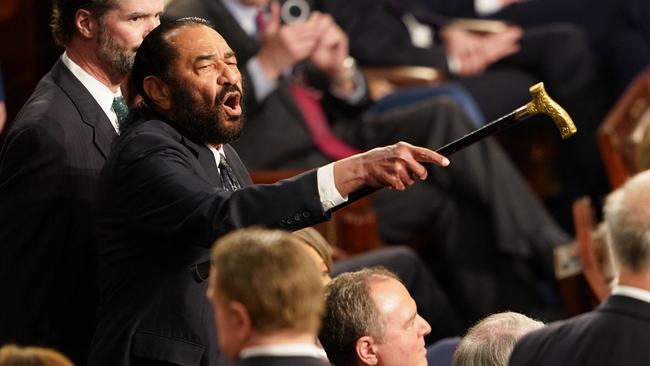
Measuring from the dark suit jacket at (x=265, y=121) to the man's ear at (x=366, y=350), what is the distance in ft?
6.27

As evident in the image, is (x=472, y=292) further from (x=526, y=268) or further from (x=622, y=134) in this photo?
(x=622, y=134)

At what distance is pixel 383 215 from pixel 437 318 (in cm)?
62

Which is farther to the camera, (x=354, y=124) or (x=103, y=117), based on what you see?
(x=354, y=124)

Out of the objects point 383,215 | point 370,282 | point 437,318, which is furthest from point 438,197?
point 370,282

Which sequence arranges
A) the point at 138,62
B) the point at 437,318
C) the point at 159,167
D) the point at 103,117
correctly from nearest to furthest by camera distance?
the point at 159,167 → the point at 138,62 → the point at 103,117 → the point at 437,318

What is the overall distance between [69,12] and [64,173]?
363 millimetres

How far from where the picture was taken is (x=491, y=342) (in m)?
2.88

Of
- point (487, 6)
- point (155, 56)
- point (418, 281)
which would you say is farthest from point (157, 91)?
point (487, 6)

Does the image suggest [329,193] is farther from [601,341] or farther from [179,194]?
[601,341]

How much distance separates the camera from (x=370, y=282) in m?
2.98

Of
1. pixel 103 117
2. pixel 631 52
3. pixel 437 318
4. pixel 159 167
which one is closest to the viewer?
pixel 159 167

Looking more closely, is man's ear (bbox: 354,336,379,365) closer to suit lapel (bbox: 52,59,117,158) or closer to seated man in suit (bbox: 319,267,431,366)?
seated man in suit (bbox: 319,267,431,366)

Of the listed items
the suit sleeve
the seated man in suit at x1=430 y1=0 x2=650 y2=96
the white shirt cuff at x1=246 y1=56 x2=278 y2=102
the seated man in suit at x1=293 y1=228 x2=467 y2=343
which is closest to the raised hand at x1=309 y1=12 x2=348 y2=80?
the white shirt cuff at x1=246 y1=56 x2=278 y2=102

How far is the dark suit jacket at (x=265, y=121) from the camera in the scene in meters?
4.81
